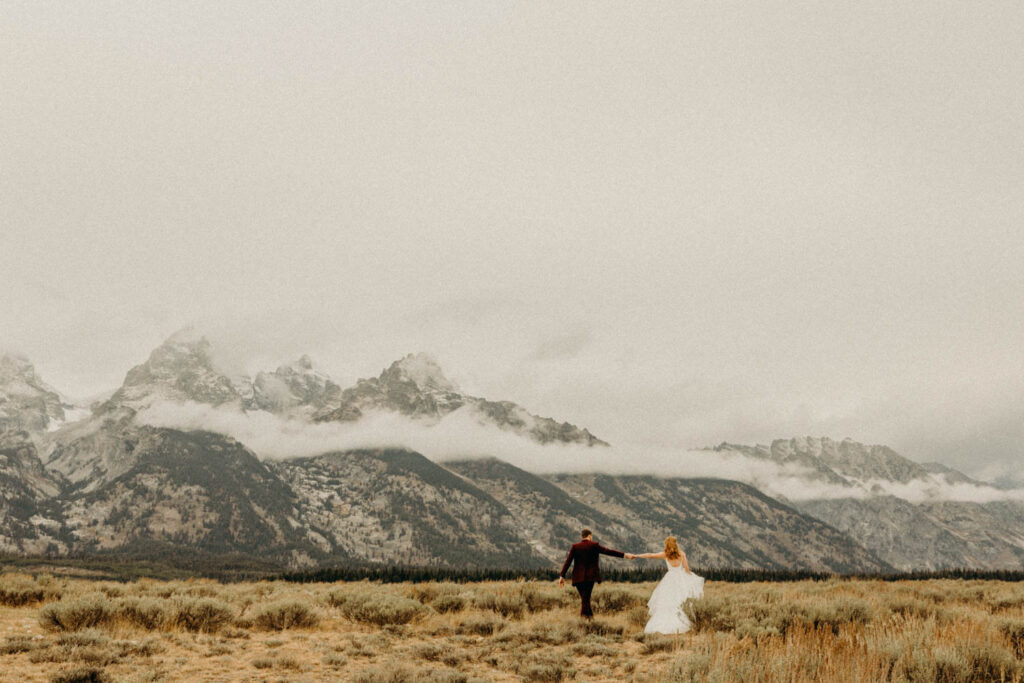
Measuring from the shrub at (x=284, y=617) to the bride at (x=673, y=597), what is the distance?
9.10 metres

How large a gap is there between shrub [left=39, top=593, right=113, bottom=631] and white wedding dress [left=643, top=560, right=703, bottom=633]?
1344 centimetres

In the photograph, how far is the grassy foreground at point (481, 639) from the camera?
7.55 metres

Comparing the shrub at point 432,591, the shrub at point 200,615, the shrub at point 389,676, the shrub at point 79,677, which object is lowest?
the shrub at point 432,591

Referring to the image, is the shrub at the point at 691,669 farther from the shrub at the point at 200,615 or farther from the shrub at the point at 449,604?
the shrub at the point at 200,615

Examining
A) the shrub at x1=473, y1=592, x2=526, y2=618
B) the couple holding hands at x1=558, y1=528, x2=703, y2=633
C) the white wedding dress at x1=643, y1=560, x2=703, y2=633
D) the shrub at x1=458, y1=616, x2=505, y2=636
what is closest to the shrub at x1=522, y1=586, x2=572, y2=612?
the shrub at x1=473, y1=592, x2=526, y2=618

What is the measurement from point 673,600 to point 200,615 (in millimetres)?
12301

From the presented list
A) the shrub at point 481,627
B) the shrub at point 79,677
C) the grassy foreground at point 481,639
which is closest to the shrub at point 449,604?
the grassy foreground at point 481,639

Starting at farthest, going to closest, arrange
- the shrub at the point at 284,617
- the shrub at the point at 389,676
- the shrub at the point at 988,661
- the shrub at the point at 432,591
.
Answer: the shrub at the point at 432,591 → the shrub at the point at 284,617 → the shrub at the point at 389,676 → the shrub at the point at 988,661

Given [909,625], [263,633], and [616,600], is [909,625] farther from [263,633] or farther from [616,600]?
[263,633]

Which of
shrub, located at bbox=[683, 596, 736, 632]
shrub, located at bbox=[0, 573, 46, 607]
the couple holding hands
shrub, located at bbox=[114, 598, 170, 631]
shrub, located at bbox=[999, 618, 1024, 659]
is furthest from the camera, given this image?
shrub, located at bbox=[0, 573, 46, 607]

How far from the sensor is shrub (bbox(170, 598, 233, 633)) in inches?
572

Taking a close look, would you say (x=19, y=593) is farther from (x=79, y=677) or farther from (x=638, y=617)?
(x=638, y=617)

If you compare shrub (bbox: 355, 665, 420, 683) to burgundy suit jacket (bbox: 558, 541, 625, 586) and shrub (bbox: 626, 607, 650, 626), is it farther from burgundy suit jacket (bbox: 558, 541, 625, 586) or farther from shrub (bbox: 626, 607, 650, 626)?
shrub (bbox: 626, 607, 650, 626)

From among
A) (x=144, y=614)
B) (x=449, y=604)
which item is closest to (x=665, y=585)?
(x=449, y=604)
